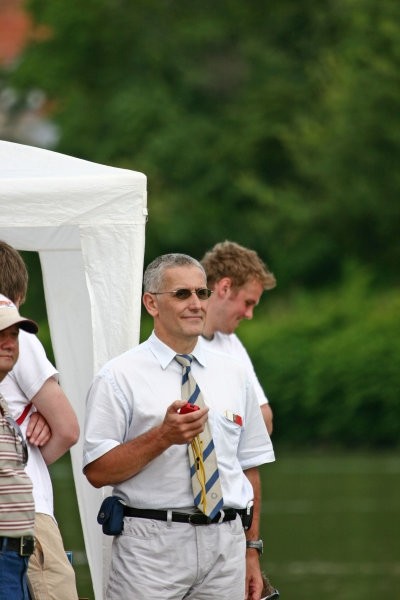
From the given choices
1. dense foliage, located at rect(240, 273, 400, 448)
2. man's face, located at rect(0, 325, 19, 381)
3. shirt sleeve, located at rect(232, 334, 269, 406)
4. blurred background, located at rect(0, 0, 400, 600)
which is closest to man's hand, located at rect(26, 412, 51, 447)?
man's face, located at rect(0, 325, 19, 381)

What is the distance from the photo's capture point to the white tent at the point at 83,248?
6305 millimetres

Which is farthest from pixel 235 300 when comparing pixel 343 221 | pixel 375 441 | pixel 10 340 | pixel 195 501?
pixel 343 221

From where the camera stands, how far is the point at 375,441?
29.9 meters

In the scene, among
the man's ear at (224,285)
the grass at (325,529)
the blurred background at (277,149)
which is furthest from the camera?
the blurred background at (277,149)

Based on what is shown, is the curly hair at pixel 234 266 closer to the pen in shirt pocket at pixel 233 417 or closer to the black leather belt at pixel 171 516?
the pen in shirt pocket at pixel 233 417

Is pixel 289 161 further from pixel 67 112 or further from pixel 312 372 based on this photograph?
pixel 312 372

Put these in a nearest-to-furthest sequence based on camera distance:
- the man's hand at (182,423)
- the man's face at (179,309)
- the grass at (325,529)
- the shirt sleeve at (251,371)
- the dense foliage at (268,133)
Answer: the man's hand at (182,423)
the man's face at (179,309)
the shirt sleeve at (251,371)
the grass at (325,529)
the dense foliage at (268,133)

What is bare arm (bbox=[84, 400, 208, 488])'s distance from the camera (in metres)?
5.51

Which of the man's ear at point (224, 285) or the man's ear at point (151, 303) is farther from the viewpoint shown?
the man's ear at point (224, 285)

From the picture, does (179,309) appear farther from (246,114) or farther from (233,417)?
(246,114)

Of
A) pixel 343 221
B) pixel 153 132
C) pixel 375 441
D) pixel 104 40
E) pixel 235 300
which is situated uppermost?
pixel 104 40

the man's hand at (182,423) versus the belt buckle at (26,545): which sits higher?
the man's hand at (182,423)

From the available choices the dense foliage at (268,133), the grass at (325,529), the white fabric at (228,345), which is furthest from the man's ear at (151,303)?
the dense foliage at (268,133)

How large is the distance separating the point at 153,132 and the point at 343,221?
6.28 m
